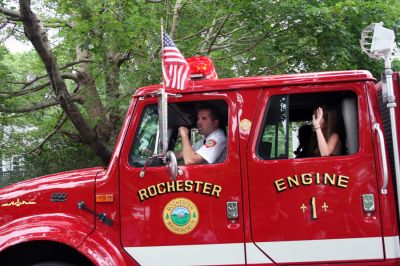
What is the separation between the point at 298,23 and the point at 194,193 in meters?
5.57

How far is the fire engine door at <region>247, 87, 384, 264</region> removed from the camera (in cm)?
356

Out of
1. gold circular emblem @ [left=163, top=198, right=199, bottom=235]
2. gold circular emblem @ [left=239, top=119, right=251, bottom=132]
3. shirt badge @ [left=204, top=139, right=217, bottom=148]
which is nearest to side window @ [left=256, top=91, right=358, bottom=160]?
→ gold circular emblem @ [left=239, top=119, right=251, bottom=132]

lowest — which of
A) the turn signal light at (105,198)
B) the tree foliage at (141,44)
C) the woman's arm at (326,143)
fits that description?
the turn signal light at (105,198)

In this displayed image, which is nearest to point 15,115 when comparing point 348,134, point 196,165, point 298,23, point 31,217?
point 298,23

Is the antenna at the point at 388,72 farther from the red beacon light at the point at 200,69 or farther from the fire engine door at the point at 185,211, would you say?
the red beacon light at the point at 200,69

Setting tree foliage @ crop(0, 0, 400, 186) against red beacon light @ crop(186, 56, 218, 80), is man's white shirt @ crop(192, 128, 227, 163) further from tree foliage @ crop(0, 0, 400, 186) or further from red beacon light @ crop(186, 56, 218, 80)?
tree foliage @ crop(0, 0, 400, 186)

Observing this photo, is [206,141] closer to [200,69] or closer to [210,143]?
[210,143]

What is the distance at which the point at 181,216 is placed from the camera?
12.1ft

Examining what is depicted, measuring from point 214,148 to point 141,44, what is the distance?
17.4 ft

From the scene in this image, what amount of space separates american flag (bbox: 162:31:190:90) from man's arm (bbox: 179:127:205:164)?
19.0 inches

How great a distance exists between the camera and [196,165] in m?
3.77

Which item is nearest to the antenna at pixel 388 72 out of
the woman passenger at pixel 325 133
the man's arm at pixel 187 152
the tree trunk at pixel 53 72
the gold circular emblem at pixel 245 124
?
the woman passenger at pixel 325 133

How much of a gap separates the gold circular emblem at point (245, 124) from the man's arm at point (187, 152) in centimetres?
42

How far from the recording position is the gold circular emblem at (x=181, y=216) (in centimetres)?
368
